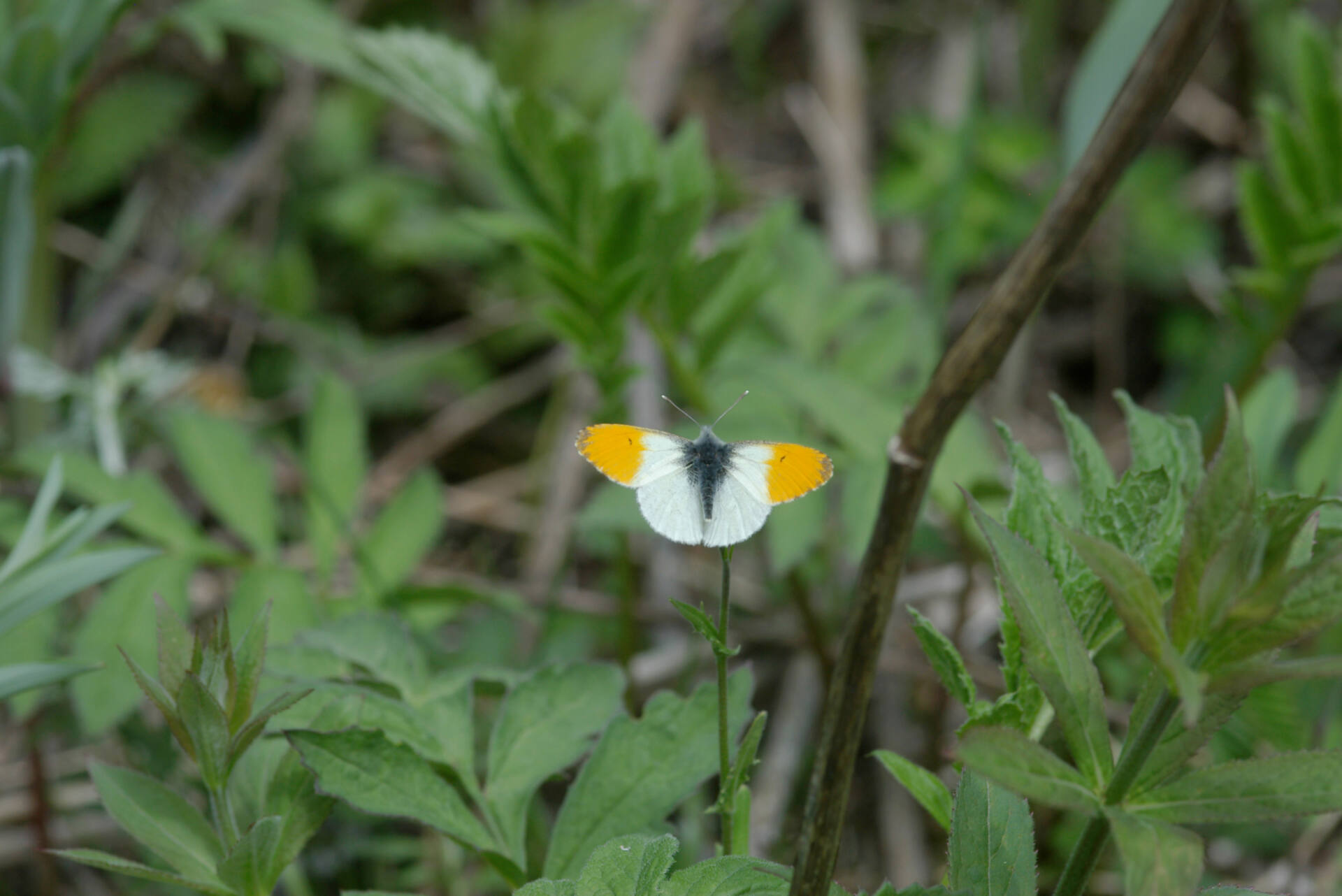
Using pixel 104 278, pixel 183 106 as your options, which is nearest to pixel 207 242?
pixel 104 278

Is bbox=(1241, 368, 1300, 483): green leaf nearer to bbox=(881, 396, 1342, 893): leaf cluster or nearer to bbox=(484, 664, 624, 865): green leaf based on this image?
bbox=(881, 396, 1342, 893): leaf cluster

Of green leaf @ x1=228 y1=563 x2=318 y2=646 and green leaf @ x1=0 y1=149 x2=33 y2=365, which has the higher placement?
green leaf @ x1=0 y1=149 x2=33 y2=365

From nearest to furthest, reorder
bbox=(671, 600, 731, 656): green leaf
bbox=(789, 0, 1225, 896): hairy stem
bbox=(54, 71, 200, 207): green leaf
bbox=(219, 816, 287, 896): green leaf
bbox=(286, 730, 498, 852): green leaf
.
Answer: bbox=(789, 0, 1225, 896): hairy stem < bbox=(671, 600, 731, 656): green leaf < bbox=(219, 816, 287, 896): green leaf < bbox=(286, 730, 498, 852): green leaf < bbox=(54, 71, 200, 207): green leaf

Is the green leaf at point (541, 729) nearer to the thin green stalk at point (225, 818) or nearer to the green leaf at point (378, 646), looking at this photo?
the green leaf at point (378, 646)

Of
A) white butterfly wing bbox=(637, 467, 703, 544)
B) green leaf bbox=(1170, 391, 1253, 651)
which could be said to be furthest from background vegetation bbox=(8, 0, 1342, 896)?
white butterfly wing bbox=(637, 467, 703, 544)

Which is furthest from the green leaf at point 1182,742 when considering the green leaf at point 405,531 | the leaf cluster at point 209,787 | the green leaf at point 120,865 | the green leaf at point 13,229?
the green leaf at point 13,229
